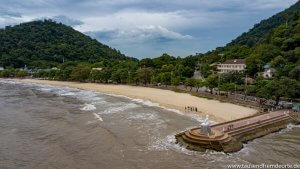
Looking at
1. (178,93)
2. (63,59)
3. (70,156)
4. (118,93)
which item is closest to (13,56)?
(63,59)

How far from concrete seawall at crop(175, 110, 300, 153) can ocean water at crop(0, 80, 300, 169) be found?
734 millimetres

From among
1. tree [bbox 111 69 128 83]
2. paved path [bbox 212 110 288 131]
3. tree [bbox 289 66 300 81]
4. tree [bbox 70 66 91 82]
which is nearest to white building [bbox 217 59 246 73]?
tree [bbox 289 66 300 81]

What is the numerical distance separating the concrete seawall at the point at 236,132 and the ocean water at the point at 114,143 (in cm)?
73

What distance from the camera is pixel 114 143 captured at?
98.0 ft

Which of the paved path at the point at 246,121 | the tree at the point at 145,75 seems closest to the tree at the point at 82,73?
the tree at the point at 145,75

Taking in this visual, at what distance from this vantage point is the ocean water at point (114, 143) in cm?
2447

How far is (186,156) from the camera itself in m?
25.6

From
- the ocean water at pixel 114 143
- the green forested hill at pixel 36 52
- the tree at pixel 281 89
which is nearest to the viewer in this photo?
the ocean water at pixel 114 143

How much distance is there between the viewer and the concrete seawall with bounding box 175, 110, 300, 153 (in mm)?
26859

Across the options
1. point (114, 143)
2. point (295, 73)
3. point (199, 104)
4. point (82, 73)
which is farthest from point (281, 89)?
point (82, 73)

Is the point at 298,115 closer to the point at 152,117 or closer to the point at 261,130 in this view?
the point at 261,130

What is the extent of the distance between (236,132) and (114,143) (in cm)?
1214

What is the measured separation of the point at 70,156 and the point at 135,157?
557cm

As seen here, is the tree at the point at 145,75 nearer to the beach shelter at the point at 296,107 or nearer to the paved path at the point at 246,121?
the beach shelter at the point at 296,107
